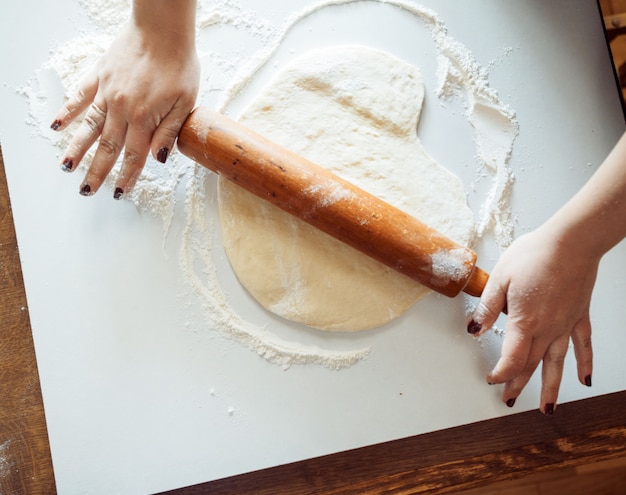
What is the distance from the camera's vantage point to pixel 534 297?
4.08 ft

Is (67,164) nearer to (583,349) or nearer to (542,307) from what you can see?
(542,307)

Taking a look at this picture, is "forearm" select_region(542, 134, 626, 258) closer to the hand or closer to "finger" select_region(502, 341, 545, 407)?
the hand

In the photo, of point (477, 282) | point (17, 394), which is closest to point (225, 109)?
point (477, 282)

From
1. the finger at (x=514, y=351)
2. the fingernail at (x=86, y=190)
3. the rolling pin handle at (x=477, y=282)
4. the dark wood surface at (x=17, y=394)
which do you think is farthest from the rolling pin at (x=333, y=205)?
→ the dark wood surface at (x=17, y=394)

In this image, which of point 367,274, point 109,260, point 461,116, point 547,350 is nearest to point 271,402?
point 367,274

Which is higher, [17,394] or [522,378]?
[522,378]

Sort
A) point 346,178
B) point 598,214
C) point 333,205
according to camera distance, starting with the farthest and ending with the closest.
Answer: point 346,178
point 333,205
point 598,214

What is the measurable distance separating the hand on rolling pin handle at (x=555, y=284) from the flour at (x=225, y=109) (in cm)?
24

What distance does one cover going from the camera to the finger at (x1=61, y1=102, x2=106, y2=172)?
130 centimetres

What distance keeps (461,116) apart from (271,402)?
900 millimetres

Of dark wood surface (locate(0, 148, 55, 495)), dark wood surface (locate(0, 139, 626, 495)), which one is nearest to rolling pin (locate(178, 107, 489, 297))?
dark wood surface (locate(0, 139, 626, 495))

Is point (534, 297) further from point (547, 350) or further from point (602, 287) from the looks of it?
point (602, 287)

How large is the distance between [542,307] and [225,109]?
92 centimetres

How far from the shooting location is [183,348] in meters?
1.44
